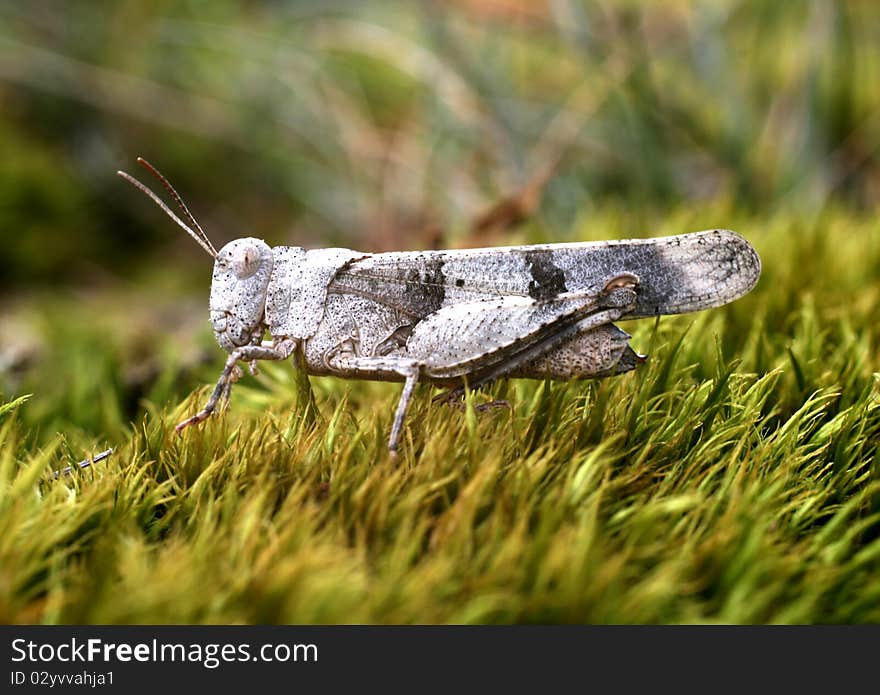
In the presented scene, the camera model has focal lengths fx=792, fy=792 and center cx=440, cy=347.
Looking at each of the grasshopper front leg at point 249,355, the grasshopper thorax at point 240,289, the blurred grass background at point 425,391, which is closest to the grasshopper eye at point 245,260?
the grasshopper thorax at point 240,289

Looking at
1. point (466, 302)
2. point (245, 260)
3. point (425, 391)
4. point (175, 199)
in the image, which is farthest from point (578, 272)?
point (175, 199)

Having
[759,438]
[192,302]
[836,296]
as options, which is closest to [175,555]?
[759,438]

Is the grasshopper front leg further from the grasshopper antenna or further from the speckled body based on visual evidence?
the grasshopper antenna

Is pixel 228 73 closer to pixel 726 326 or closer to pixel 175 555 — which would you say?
pixel 726 326

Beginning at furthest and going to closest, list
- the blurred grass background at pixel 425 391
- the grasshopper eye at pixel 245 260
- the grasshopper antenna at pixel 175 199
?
the grasshopper eye at pixel 245 260 < the grasshopper antenna at pixel 175 199 < the blurred grass background at pixel 425 391

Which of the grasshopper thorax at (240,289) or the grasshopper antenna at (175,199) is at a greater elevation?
the grasshopper antenna at (175,199)

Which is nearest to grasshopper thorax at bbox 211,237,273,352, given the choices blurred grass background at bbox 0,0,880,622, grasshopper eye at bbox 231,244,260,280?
grasshopper eye at bbox 231,244,260,280

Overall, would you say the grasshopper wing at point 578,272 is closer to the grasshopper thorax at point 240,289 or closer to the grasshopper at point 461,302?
the grasshopper at point 461,302
